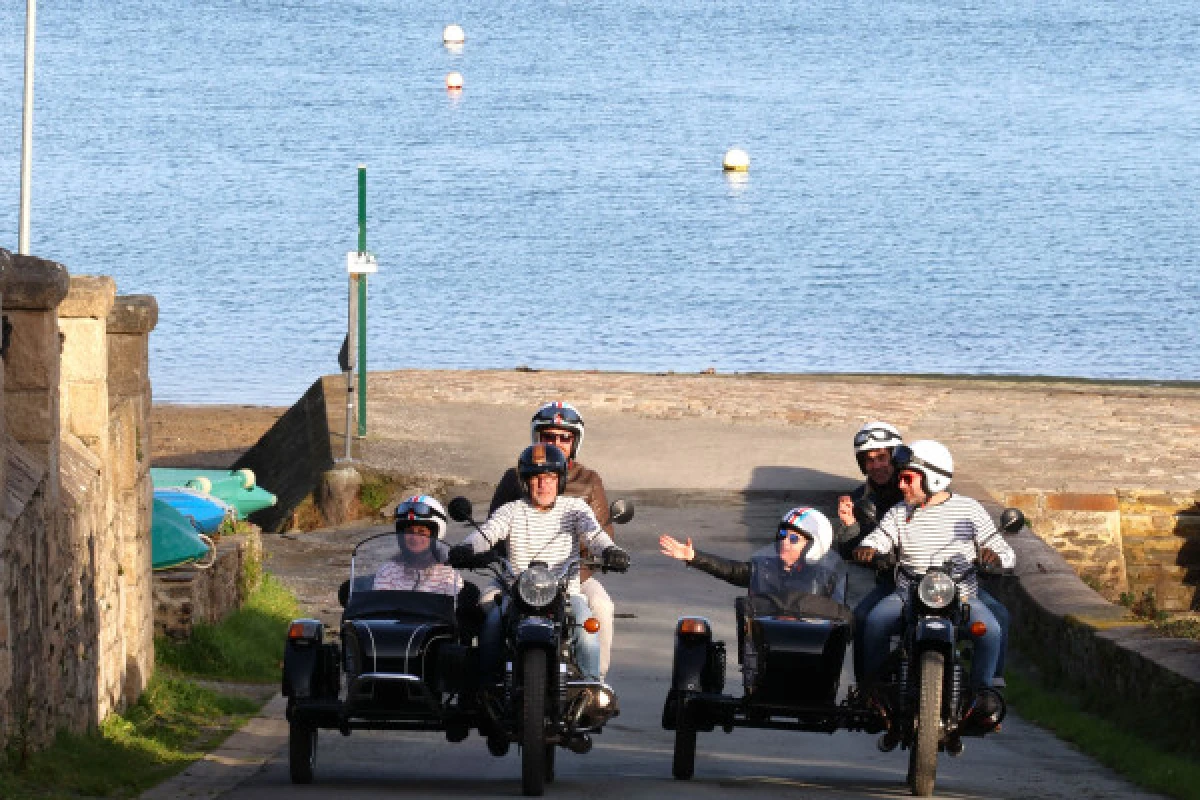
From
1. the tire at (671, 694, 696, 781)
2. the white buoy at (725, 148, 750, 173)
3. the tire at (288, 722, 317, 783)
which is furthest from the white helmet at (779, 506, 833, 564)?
the white buoy at (725, 148, 750, 173)

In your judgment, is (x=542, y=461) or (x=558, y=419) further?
(x=558, y=419)

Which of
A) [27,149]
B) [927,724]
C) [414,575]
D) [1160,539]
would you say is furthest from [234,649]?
[27,149]

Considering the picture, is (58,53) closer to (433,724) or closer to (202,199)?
(202,199)

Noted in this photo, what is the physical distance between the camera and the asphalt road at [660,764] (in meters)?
10.8

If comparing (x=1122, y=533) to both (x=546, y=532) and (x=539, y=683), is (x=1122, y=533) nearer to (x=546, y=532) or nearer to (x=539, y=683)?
(x=546, y=532)

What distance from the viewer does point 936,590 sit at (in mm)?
10867

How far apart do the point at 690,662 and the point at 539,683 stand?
3.64ft

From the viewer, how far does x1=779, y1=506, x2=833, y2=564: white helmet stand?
11.2 m

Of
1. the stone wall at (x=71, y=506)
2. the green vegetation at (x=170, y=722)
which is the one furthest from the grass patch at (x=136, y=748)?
the stone wall at (x=71, y=506)

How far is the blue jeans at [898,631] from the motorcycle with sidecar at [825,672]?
0.20ft

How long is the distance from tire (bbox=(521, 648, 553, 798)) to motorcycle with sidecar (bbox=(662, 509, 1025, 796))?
1014 millimetres

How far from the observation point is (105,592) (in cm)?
1285

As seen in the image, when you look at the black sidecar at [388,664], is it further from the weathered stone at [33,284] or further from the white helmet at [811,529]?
the weathered stone at [33,284]

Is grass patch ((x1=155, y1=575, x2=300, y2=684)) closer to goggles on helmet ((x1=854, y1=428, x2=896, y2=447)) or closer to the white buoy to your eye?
goggles on helmet ((x1=854, y1=428, x2=896, y2=447))
